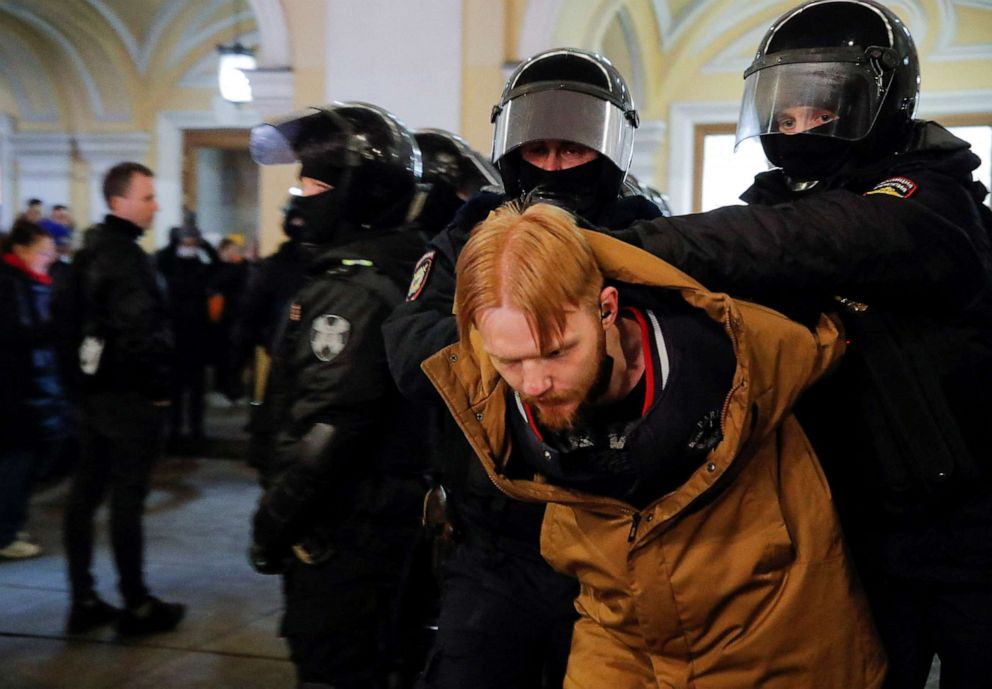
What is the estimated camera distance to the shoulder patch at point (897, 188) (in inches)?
67.0

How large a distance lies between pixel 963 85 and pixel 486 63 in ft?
17.9

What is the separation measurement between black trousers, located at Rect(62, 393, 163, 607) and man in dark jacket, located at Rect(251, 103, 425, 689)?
1.50 m

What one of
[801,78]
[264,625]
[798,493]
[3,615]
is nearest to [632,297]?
[798,493]

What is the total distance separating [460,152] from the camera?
3973 millimetres

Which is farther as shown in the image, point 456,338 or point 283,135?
point 283,135

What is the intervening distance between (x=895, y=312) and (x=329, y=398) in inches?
47.3

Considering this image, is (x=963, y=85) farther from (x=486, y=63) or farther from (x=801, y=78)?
(x=801, y=78)

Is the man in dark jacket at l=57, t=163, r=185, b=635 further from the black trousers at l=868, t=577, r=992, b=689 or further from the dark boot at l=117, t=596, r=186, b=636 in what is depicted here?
the black trousers at l=868, t=577, r=992, b=689

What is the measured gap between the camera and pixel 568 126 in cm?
235

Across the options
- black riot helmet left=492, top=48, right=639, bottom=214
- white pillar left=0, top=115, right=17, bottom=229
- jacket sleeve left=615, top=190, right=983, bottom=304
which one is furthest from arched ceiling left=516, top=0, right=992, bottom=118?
jacket sleeve left=615, top=190, right=983, bottom=304

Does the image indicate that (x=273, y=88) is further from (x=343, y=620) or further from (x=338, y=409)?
(x=343, y=620)

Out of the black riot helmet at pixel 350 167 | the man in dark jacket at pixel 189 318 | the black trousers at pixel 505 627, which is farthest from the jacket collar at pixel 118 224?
the man in dark jacket at pixel 189 318

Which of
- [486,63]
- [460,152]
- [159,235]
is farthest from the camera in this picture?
[159,235]

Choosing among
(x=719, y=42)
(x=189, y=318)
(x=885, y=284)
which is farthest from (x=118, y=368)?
(x=719, y=42)
